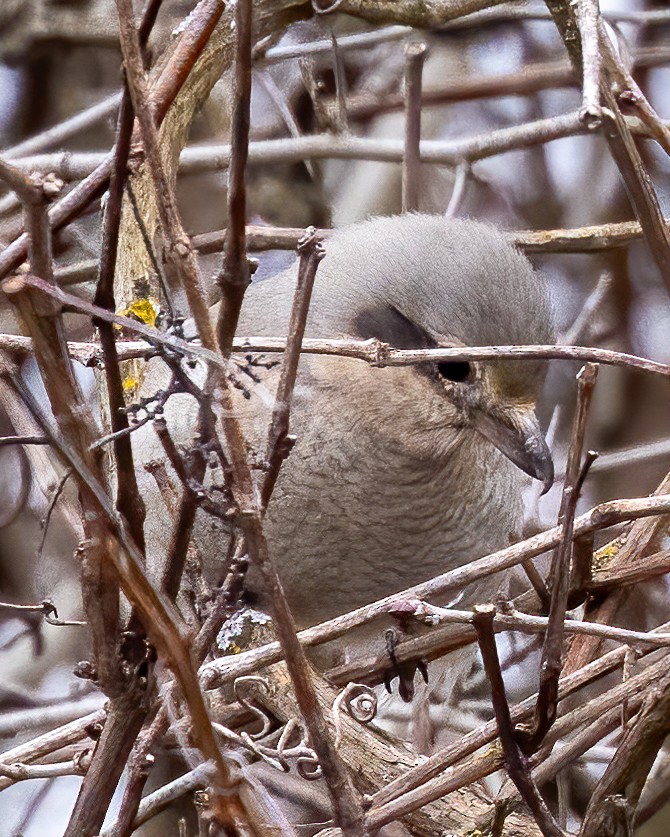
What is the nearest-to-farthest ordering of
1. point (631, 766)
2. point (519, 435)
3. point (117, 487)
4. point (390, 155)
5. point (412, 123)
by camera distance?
1. point (117, 487)
2. point (631, 766)
3. point (519, 435)
4. point (412, 123)
5. point (390, 155)

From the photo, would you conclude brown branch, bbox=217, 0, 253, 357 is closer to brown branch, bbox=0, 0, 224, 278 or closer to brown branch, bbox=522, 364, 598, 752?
brown branch, bbox=0, 0, 224, 278

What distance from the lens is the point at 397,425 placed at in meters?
2.48

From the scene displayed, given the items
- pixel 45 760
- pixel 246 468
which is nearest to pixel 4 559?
pixel 45 760

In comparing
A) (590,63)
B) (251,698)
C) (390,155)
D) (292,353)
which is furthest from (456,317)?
(292,353)

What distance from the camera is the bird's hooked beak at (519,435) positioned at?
2305mm

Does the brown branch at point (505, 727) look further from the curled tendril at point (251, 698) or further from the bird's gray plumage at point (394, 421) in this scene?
the bird's gray plumage at point (394, 421)

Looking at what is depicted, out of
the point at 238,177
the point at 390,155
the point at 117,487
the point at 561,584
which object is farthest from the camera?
the point at 390,155

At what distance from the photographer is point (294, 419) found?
2408 millimetres

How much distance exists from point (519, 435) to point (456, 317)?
0.89 feet

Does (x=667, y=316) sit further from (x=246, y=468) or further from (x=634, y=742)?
(x=246, y=468)

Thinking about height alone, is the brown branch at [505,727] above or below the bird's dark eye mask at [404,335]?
below

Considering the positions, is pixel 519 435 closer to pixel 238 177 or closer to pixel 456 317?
pixel 456 317

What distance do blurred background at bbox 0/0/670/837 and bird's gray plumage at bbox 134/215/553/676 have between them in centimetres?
57

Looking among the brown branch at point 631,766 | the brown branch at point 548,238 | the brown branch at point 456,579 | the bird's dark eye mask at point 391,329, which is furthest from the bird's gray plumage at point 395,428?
the brown branch at point 631,766
